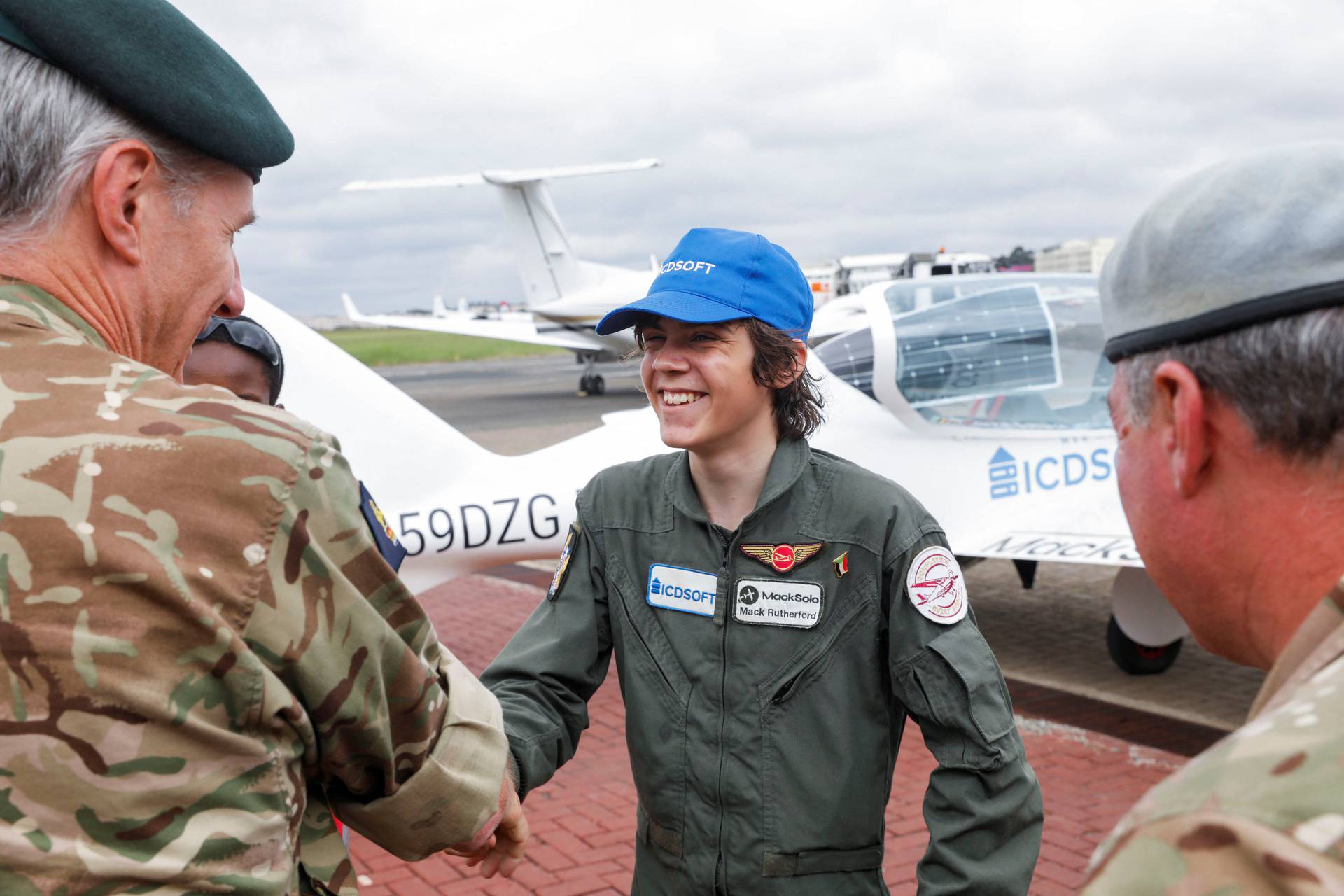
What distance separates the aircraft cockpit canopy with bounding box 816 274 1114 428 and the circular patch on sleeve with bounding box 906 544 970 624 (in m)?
4.18

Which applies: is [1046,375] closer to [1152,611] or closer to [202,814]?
[1152,611]

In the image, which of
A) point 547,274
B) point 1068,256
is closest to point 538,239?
point 547,274

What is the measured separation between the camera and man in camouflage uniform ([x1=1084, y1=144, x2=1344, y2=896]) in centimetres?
86

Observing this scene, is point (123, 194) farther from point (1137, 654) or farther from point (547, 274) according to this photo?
point (547, 274)

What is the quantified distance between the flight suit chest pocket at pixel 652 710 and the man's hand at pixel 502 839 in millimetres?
290

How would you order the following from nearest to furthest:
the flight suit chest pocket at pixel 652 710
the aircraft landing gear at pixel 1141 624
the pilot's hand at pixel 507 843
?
the pilot's hand at pixel 507 843 → the flight suit chest pocket at pixel 652 710 → the aircraft landing gear at pixel 1141 624

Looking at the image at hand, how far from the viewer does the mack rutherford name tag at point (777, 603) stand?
6.21 ft

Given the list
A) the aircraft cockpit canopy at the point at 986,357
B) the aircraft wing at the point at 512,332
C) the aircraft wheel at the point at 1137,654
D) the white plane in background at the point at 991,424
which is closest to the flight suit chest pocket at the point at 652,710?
the white plane in background at the point at 991,424

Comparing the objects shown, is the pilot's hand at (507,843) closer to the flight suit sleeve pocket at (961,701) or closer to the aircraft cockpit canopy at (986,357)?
the flight suit sleeve pocket at (961,701)

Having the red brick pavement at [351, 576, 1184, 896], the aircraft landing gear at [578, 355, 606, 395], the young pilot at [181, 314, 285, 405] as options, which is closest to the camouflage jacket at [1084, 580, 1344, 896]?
the young pilot at [181, 314, 285, 405]

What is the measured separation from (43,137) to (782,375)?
55.8 inches

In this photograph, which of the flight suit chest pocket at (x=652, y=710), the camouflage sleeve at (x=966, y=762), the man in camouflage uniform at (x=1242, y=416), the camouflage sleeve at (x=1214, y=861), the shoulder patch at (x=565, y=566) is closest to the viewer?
the camouflage sleeve at (x=1214, y=861)

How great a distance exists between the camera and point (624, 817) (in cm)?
434

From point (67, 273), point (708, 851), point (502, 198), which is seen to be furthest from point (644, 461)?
point (502, 198)
